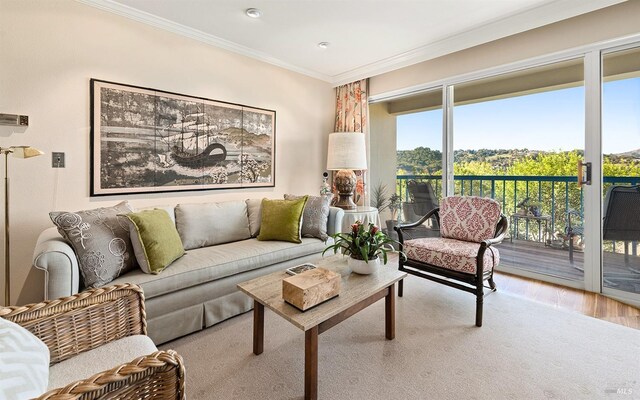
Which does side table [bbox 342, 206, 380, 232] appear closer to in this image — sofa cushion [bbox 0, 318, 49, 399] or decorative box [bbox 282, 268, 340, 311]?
decorative box [bbox 282, 268, 340, 311]

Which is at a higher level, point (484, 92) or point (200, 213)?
point (484, 92)

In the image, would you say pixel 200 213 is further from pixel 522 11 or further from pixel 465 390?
pixel 522 11

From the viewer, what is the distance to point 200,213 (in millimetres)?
2709

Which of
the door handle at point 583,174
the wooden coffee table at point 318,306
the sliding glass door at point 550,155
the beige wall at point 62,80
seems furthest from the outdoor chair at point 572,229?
the beige wall at point 62,80

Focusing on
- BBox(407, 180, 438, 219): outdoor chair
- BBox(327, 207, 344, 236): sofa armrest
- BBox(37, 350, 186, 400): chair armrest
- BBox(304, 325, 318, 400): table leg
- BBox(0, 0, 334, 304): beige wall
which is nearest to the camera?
BBox(37, 350, 186, 400): chair armrest

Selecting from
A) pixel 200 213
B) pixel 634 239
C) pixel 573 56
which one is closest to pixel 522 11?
pixel 573 56

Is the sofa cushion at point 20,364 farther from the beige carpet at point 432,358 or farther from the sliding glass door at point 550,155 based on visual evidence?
the sliding glass door at point 550,155

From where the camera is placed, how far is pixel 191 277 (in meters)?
2.05

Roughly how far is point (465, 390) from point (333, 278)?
0.89 metres

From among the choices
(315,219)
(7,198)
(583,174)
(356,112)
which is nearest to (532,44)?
(583,174)

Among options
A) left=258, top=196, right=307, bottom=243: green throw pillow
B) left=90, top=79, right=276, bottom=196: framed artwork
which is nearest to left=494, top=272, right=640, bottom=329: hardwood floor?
left=258, top=196, right=307, bottom=243: green throw pillow

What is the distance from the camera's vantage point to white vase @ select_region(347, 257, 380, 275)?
1.97 metres

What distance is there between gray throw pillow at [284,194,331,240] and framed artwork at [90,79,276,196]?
2.81 feet

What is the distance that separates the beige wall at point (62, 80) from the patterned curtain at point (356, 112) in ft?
6.50
